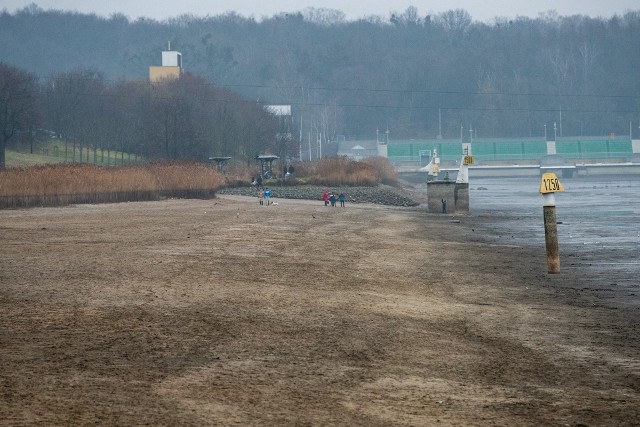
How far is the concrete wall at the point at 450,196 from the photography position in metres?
55.3

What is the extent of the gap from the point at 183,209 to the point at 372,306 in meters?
31.0

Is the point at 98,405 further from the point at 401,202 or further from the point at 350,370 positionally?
the point at 401,202

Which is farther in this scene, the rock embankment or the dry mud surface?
the rock embankment

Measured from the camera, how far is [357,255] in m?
27.1

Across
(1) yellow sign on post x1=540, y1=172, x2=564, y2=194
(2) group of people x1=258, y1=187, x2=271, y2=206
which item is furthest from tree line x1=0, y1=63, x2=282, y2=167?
(1) yellow sign on post x1=540, y1=172, x2=564, y2=194

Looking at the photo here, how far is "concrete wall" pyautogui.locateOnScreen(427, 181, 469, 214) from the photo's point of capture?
5531 cm

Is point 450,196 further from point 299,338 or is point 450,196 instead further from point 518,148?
point 518,148

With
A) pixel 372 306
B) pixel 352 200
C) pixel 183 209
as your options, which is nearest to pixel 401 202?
pixel 352 200

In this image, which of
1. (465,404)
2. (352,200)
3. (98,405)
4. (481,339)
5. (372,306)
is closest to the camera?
(98,405)

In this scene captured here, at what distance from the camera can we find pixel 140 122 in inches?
4353

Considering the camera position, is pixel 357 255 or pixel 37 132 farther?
pixel 37 132

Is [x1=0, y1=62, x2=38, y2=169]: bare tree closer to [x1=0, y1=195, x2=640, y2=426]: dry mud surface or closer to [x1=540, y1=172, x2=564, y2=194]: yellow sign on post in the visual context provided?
[x1=0, y1=195, x2=640, y2=426]: dry mud surface

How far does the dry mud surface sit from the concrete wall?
2831 centimetres

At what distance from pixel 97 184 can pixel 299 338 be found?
3911 cm
